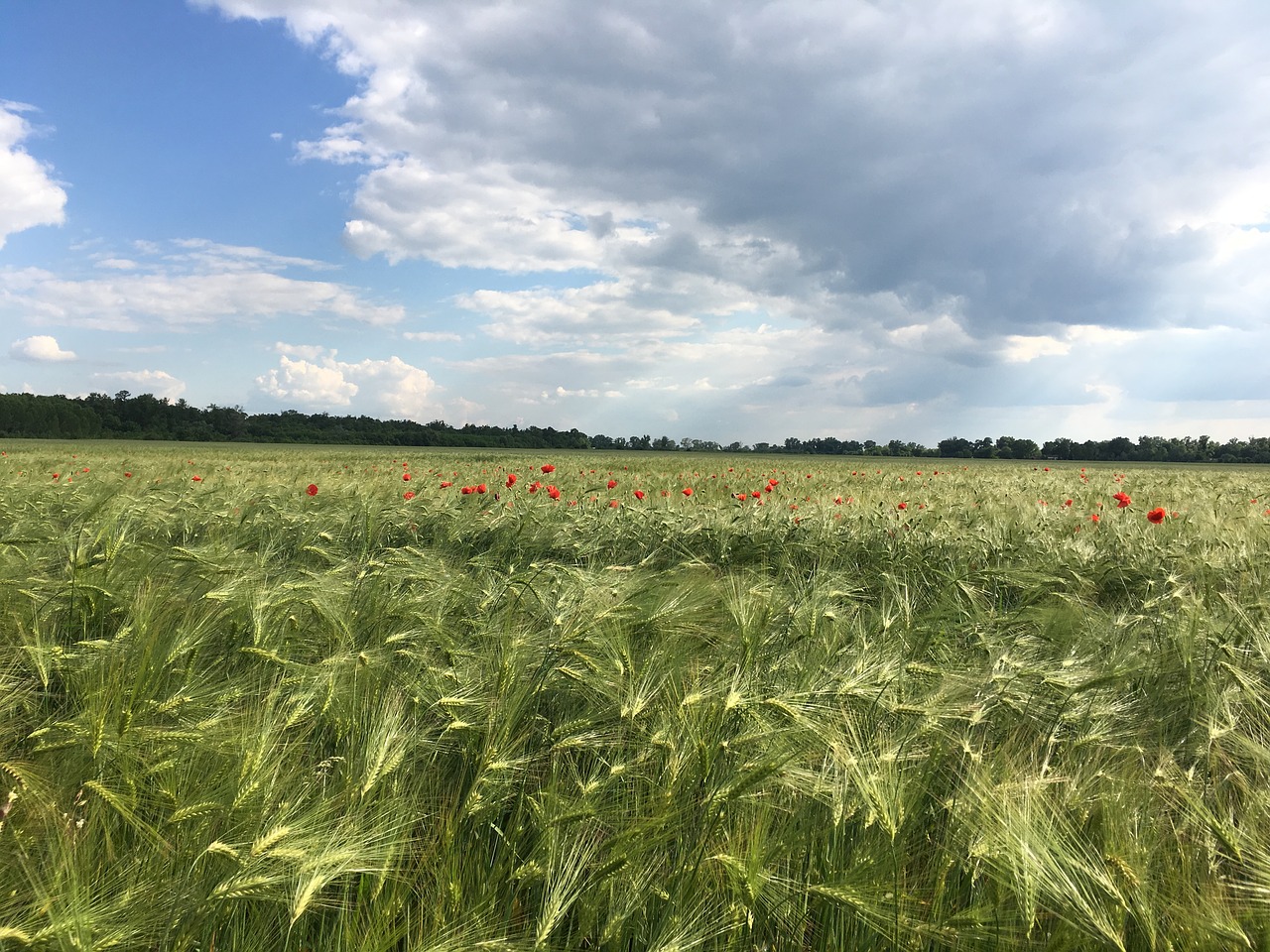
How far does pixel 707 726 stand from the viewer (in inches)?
73.4

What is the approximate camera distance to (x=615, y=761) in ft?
6.67

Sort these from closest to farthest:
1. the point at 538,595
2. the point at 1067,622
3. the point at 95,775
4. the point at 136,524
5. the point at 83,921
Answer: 1. the point at 83,921
2. the point at 95,775
3. the point at 538,595
4. the point at 1067,622
5. the point at 136,524

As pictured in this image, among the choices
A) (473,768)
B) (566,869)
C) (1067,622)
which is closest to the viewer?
(566,869)

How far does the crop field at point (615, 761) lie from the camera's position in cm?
149

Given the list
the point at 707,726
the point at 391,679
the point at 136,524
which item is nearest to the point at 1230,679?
the point at 707,726

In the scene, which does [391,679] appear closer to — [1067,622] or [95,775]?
[95,775]

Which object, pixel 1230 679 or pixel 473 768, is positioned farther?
pixel 1230 679

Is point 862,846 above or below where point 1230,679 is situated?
below

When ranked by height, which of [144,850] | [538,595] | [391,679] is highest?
[538,595]

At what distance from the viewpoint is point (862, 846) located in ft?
5.41

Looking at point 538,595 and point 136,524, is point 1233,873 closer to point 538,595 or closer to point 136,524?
point 538,595

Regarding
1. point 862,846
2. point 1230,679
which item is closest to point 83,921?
point 862,846

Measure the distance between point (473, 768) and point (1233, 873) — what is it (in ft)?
6.61

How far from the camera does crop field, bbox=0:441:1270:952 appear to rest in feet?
4.90
